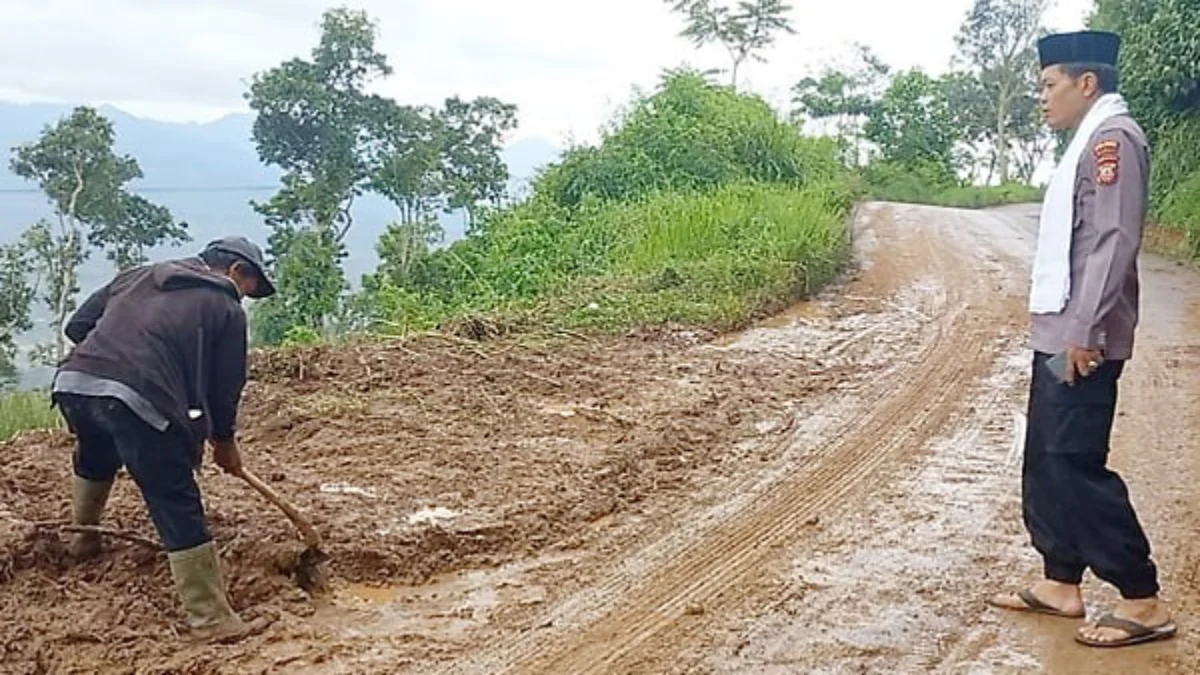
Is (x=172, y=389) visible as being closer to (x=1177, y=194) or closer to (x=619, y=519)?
(x=619, y=519)

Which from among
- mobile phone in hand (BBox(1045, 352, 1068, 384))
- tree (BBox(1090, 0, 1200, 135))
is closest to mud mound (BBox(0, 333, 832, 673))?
mobile phone in hand (BBox(1045, 352, 1068, 384))

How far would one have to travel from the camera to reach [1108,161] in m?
3.57

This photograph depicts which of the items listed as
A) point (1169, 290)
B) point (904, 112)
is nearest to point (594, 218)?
point (1169, 290)

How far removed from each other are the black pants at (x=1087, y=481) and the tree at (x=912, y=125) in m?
33.4

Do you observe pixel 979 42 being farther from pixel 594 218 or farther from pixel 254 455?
pixel 254 455

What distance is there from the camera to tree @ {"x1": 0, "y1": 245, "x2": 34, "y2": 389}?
20.9 meters

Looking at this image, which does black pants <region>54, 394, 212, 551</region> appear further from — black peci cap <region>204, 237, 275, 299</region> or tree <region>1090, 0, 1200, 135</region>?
tree <region>1090, 0, 1200, 135</region>

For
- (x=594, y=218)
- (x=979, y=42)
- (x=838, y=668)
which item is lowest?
(x=838, y=668)

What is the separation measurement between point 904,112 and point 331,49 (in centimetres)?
1948

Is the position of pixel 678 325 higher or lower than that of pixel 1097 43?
lower

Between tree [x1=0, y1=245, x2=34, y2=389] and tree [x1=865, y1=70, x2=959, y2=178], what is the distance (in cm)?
2443

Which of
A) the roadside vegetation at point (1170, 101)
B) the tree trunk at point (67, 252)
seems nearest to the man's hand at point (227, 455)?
the roadside vegetation at point (1170, 101)

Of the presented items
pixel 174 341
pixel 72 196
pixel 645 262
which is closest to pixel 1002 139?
pixel 72 196

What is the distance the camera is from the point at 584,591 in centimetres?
432
